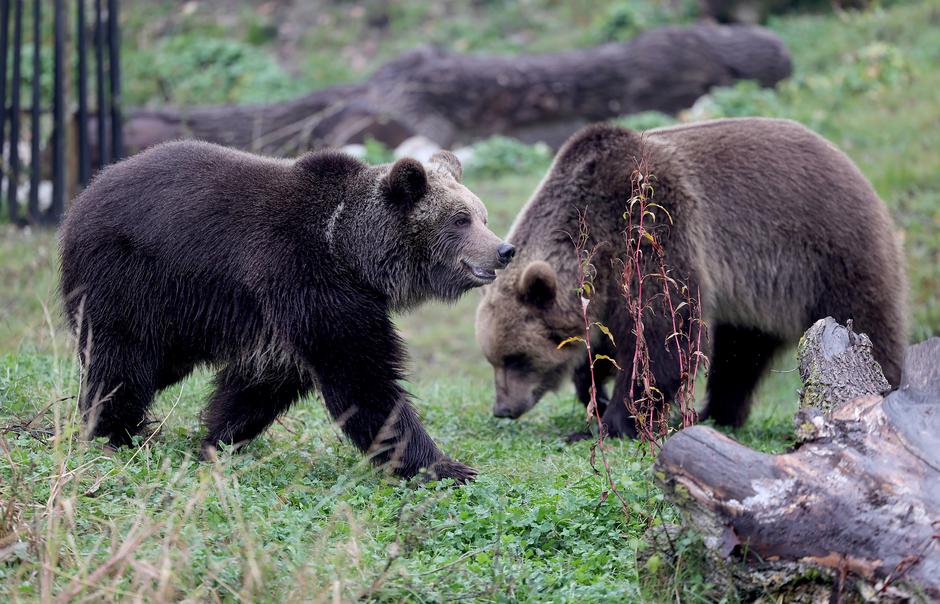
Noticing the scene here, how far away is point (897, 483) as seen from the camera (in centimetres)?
371

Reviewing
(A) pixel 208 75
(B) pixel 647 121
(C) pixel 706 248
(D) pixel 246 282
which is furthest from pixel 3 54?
(C) pixel 706 248

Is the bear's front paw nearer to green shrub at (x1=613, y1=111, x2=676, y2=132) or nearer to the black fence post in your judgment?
the black fence post

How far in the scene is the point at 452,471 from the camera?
544 cm

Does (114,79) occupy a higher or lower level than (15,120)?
higher

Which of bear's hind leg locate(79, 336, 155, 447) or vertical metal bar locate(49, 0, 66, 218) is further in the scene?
vertical metal bar locate(49, 0, 66, 218)

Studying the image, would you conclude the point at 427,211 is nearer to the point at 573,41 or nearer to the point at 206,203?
the point at 206,203

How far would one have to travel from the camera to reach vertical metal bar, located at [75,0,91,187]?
12.4 metres

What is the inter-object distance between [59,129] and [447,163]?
7.83 metres

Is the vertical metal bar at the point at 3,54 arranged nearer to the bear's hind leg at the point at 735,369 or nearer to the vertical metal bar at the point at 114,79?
the vertical metal bar at the point at 114,79

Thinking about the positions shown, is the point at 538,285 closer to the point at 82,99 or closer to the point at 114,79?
the point at 82,99

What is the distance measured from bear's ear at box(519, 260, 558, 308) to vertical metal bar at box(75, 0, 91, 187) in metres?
7.58

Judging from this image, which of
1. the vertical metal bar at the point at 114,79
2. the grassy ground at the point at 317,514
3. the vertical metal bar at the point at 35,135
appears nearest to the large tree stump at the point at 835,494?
the grassy ground at the point at 317,514

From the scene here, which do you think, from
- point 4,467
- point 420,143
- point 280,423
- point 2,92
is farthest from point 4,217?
point 4,467

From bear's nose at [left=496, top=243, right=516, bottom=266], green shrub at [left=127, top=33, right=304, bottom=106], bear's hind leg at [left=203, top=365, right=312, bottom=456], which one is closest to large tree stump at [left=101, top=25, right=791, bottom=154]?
green shrub at [left=127, top=33, right=304, bottom=106]
